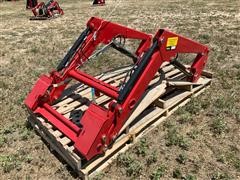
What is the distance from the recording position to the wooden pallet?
4.74m

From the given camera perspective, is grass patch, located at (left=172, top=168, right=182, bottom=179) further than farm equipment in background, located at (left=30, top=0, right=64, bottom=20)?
No

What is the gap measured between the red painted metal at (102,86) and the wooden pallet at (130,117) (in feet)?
0.53

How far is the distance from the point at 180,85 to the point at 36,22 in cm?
1149

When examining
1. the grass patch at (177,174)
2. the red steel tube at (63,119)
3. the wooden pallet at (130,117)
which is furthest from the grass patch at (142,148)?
the red steel tube at (63,119)

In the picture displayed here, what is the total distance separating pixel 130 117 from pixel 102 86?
69 centimetres

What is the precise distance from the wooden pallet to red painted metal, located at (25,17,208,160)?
16 centimetres

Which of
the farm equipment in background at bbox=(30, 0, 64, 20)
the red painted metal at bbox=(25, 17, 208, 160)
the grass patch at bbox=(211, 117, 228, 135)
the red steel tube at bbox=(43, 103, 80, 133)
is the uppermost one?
the red painted metal at bbox=(25, 17, 208, 160)

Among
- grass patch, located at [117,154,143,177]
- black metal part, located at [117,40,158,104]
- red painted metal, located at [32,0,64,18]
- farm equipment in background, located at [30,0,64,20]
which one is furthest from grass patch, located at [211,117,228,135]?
red painted metal, located at [32,0,64,18]

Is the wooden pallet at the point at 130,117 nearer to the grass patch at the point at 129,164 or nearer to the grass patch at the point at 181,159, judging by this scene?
the grass patch at the point at 129,164

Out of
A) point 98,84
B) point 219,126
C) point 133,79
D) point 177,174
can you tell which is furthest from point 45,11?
point 177,174

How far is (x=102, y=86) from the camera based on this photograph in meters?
5.32

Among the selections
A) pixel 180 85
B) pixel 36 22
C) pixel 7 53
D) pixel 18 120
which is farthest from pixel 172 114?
pixel 36 22

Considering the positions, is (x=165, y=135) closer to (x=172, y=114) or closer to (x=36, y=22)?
(x=172, y=114)

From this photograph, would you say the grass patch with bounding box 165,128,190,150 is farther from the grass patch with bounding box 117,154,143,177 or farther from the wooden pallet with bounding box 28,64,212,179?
the grass patch with bounding box 117,154,143,177
